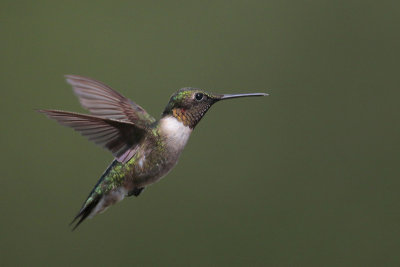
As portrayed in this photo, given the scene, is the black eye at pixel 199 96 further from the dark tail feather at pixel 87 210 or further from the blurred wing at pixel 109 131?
the dark tail feather at pixel 87 210

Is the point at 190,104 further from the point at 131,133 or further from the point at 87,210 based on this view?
the point at 87,210

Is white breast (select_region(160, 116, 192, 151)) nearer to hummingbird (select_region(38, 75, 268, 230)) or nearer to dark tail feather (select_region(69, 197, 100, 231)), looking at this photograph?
hummingbird (select_region(38, 75, 268, 230))

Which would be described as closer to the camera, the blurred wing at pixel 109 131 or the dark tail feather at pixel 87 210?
the blurred wing at pixel 109 131

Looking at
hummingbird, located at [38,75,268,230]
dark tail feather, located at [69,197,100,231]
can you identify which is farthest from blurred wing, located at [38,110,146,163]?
dark tail feather, located at [69,197,100,231]

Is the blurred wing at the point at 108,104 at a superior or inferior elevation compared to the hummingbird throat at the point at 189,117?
inferior

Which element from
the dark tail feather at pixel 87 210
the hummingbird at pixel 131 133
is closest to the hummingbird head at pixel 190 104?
the hummingbird at pixel 131 133

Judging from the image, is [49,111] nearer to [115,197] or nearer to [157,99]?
[115,197]

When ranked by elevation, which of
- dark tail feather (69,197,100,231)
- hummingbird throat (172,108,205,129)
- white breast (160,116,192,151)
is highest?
hummingbird throat (172,108,205,129)
